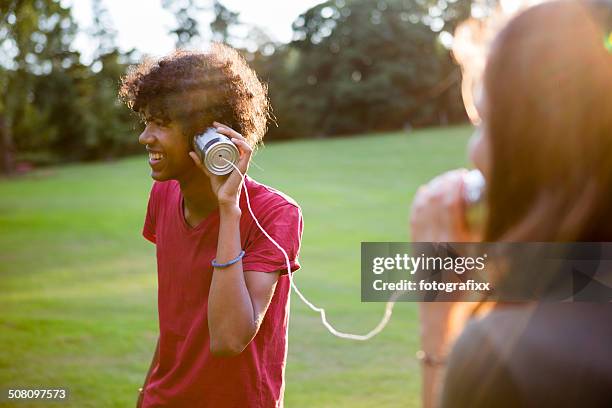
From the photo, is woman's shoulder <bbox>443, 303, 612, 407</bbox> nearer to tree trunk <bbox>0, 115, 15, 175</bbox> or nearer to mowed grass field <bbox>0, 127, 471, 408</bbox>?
mowed grass field <bbox>0, 127, 471, 408</bbox>

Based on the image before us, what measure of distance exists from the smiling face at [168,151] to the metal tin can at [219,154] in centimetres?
13

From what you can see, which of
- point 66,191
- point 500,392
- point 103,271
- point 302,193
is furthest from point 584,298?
point 66,191

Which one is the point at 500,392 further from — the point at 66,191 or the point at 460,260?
the point at 66,191

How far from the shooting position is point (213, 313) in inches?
65.1

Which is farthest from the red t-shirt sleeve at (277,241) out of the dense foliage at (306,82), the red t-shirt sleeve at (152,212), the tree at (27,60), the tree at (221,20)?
the tree at (221,20)

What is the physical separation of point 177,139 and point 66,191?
53.5 feet

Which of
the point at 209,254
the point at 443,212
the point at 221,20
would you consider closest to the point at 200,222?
the point at 209,254

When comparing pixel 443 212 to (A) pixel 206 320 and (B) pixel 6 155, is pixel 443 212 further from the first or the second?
(B) pixel 6 155

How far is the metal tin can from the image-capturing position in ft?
5.74

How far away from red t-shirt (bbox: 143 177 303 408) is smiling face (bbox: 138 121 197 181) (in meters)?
0.13

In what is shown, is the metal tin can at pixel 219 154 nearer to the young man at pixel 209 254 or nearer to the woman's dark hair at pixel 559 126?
the young man at pixel 209 254

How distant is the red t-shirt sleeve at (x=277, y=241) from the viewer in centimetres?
171

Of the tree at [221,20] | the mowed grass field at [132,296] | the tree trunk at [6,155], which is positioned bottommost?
the mowed grass field at [132,296]

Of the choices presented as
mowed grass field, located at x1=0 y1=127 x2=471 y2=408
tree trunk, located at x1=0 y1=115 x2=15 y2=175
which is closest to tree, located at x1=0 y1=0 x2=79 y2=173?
tree trunk, located at x1=0 y1=115 x2=15 y2=175
